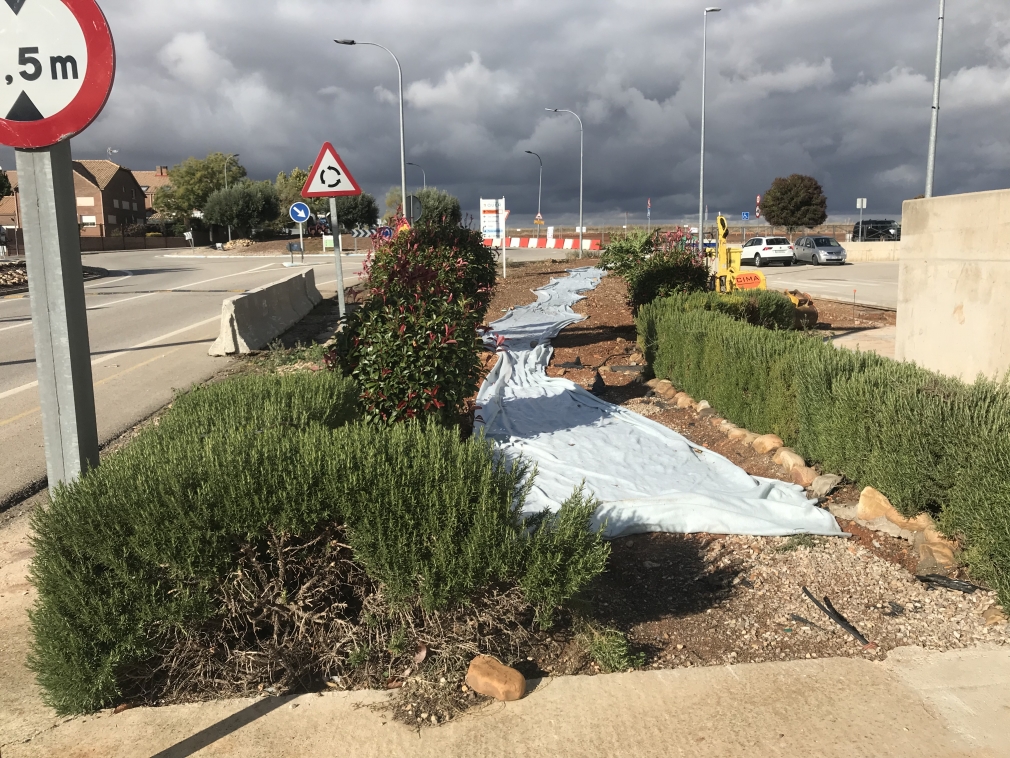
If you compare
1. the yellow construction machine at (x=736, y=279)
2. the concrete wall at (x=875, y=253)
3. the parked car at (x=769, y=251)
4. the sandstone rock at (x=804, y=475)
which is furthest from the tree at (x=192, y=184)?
the sandstone rock at (x=804, y=475)

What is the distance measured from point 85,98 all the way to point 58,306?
30.4 inches

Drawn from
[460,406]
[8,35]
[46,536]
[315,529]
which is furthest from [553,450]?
[8,35]

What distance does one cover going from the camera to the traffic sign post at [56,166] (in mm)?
2836

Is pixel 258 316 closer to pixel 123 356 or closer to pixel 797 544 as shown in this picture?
pixel 123 356

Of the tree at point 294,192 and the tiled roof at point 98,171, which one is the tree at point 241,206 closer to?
the tree at point 294,192

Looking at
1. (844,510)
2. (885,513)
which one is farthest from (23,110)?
(844,510)

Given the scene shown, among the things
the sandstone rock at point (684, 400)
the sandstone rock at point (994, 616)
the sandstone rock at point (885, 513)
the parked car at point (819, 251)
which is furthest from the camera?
the parked car at point (819, 251)

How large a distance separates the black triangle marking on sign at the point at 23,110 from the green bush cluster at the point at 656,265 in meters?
10.6

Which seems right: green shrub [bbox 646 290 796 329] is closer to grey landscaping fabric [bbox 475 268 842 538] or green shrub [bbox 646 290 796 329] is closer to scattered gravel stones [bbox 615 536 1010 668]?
grey landscaping fabric [bbox 475 268 842 538]

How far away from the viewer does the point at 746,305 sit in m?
11.5

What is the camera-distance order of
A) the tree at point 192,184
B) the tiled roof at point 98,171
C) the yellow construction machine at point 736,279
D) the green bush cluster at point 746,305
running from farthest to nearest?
the tiled roof at point 98,171
the tree at point 192,184
the yellow construction machine at point 736,279
the green bush cluster at point 746,305

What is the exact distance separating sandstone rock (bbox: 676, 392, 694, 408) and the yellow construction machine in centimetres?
694

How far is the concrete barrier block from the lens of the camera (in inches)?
488

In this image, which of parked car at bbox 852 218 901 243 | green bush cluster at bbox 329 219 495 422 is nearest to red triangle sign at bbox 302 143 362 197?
green bush cluster at bbox 329 219 495 422
